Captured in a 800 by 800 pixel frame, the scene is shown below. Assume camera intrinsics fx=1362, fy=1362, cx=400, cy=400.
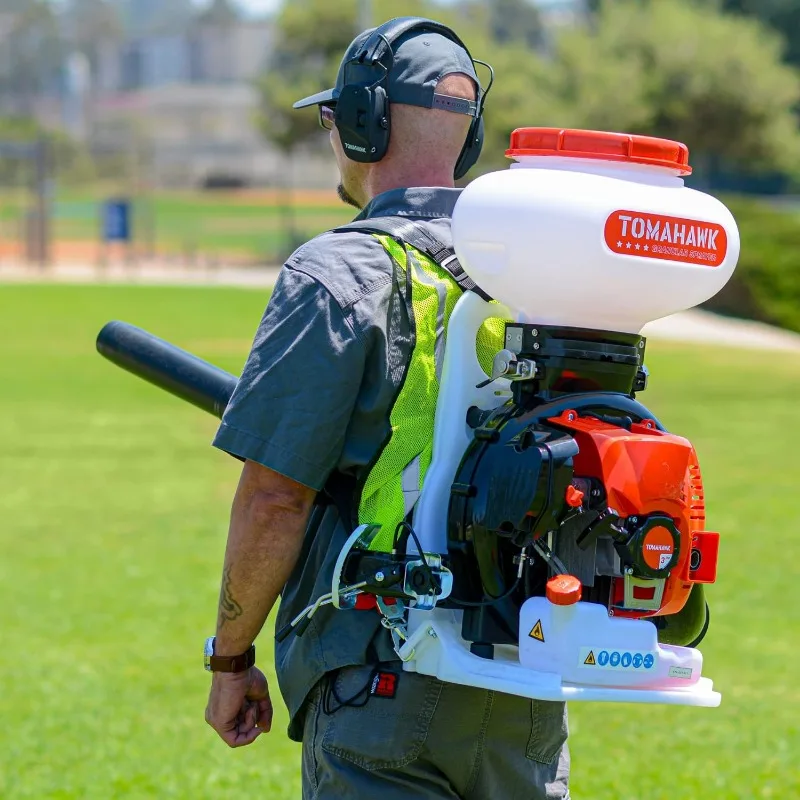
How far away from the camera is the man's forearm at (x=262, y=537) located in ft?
8.63

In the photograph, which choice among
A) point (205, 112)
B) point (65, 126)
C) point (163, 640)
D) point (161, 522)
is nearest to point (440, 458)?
point (163, 640)

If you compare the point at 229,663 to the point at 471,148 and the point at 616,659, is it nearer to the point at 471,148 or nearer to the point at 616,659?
the point at 616,659

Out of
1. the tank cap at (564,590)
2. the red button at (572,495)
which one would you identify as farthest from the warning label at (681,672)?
the red button at (572,495)

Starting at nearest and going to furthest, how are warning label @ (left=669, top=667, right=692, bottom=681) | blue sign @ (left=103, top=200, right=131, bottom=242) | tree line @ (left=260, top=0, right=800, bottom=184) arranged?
1. warning label @ (left=669, top=667, right=692, bottom=681)
2. blue sign @ (left=103, top=200, right=131, bottom=242)
3. tree line @ (left=260, top=0, right=800, bottom=184)

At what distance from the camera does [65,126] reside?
145m

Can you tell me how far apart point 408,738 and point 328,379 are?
709mm

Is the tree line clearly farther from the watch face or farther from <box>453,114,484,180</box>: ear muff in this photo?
the watch face

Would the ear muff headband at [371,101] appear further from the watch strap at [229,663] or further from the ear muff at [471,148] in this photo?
the watch strap at [229,663]

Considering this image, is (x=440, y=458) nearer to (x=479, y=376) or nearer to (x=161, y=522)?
(x=479, y=376)

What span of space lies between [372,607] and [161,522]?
24.9 ft

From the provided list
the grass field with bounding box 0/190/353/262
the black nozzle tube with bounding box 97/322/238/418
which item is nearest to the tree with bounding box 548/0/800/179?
the grass field with bounding box 0/190/353/262

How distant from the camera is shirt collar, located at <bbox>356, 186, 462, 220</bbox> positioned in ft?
9.07

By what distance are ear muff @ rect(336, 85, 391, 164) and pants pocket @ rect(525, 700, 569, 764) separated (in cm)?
117

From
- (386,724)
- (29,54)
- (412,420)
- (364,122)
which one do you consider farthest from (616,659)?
(29,54)
